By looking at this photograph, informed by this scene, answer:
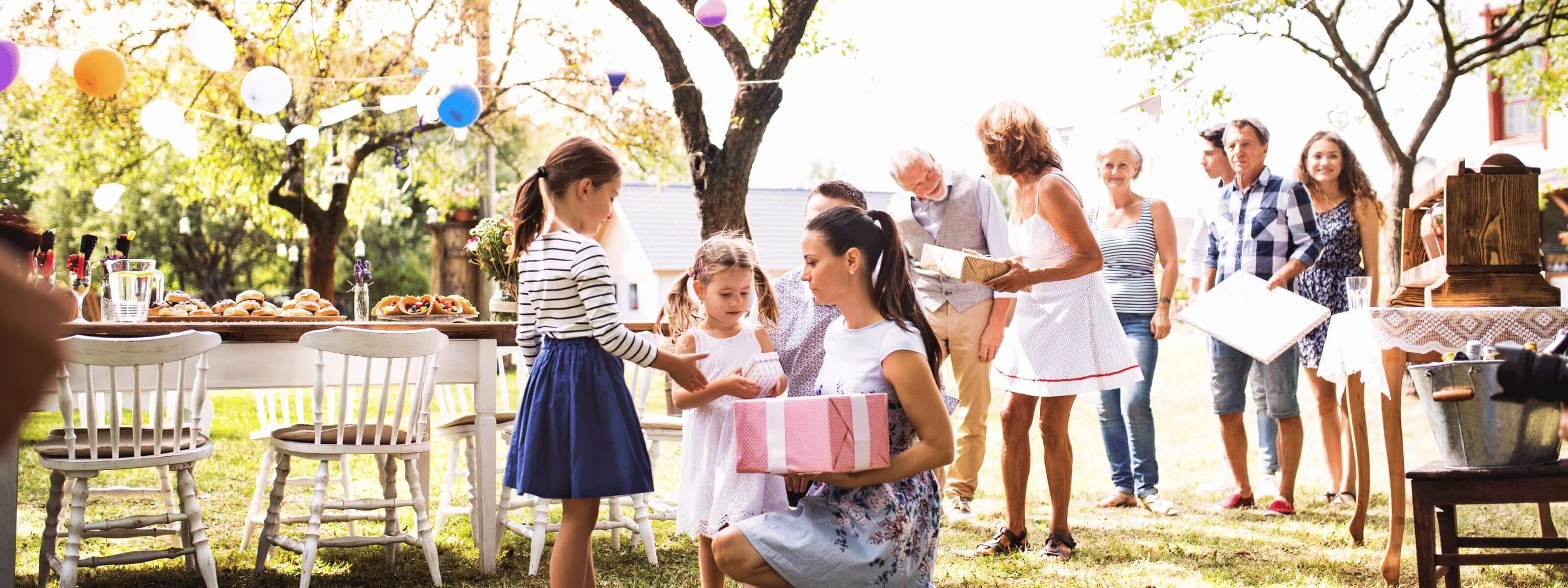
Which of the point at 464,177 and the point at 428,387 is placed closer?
the point at 428,387

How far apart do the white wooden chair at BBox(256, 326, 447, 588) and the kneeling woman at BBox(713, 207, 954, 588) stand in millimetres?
1382

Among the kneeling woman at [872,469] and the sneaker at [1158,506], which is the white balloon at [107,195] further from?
the sneaker at [1158,506]

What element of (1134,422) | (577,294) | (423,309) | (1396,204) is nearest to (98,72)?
(423,309)

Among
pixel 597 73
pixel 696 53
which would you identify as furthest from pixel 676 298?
pixel 597 73

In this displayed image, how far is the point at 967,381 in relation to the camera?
13.3 feet

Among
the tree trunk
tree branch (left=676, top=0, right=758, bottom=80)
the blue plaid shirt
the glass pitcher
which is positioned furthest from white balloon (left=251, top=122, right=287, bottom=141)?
the tree trunk

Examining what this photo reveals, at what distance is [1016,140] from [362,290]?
7.74 feet

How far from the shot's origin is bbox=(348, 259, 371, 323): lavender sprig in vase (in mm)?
3941

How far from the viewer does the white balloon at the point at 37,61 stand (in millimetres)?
4777

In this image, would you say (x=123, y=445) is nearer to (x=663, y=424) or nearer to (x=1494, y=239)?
(x=663, y=424)

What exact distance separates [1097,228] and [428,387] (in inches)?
102

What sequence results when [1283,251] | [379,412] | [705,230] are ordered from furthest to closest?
[705,230], [1283,251], [379,412]

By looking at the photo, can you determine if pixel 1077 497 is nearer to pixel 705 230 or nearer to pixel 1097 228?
pixel 1097 228

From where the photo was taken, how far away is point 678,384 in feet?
8.16
